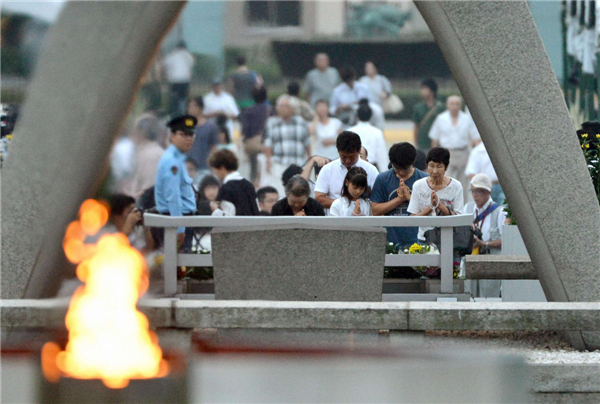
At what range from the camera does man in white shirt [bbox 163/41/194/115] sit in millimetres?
16172

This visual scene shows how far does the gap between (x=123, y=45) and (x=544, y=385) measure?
139 inches

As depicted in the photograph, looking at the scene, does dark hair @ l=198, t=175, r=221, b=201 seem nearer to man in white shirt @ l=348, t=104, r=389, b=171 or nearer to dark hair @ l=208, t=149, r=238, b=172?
dark hair @ l=208, t=149, r=238, b=172

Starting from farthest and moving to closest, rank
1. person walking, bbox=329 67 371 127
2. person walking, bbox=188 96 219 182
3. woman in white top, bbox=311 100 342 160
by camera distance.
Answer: person walking, bbox=329 67 371 127 → person walking, bbox=188 96 219 182 → woman in white top, bbox=311 100 342 160

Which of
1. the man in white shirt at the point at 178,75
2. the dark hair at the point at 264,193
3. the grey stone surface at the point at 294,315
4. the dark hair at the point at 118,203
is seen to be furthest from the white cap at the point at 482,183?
the man in white shirt at the point at 178,75

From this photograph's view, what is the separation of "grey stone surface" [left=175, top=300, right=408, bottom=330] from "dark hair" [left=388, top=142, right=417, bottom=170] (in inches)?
112

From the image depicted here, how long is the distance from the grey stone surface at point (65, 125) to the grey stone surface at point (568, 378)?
3.23 metres

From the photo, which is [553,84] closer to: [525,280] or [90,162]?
[525,280]

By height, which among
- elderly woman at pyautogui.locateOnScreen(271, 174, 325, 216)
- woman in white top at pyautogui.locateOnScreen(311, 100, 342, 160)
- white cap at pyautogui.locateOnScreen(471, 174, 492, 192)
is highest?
woman in white top at pyautogui.locateOnScreen(311, 100, 342, 160)

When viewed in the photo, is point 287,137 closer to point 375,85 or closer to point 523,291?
point 375,85

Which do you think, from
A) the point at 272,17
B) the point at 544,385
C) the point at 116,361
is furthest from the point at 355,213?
the point at 272,17

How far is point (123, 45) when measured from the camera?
543cm

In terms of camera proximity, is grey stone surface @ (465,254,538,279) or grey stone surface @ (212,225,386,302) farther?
grey stone surface @ (465,254,538,279)

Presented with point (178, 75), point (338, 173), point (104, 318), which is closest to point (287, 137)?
point (338, 173)

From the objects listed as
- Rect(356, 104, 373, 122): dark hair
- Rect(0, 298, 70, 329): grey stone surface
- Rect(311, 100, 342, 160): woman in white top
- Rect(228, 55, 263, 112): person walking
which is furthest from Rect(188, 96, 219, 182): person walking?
Rect(0, 298, 70, 329): grey stone surface
